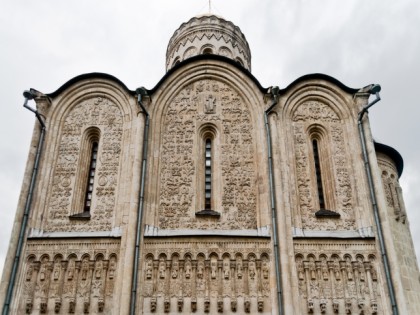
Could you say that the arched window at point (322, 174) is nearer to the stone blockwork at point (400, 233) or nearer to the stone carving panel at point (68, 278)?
the stone blockwork at point (400, 233)

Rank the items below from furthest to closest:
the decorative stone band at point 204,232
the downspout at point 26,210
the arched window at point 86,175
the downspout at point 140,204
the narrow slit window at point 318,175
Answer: the narrow slit window at point 318,175 → the arched window at point 86,175 → the decorative stone band at point 204,232 → the downspout at point 26,210 → the downspout at point 140,204

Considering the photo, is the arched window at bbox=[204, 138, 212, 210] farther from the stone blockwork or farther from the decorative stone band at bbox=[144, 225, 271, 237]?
the stone blockwork

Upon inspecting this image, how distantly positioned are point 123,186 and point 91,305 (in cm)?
288

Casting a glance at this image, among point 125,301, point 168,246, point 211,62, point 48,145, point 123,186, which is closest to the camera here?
point 125,301

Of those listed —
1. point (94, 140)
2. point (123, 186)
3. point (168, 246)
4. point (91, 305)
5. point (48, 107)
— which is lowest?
point (91, 305)

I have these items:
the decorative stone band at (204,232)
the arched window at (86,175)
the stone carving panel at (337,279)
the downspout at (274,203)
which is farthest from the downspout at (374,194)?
the arched window at (86,175)

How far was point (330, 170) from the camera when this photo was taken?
10961 millimetres

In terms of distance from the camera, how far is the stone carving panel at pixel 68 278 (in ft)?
29.7

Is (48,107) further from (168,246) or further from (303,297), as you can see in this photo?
(303,297)

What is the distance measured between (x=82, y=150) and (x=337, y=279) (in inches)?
283

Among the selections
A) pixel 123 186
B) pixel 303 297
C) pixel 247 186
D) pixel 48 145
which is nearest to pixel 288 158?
pixel 247 186

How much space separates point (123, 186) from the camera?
34.3ft

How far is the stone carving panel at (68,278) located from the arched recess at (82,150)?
0.60 m

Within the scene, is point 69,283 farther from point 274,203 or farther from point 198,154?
point 274,203
